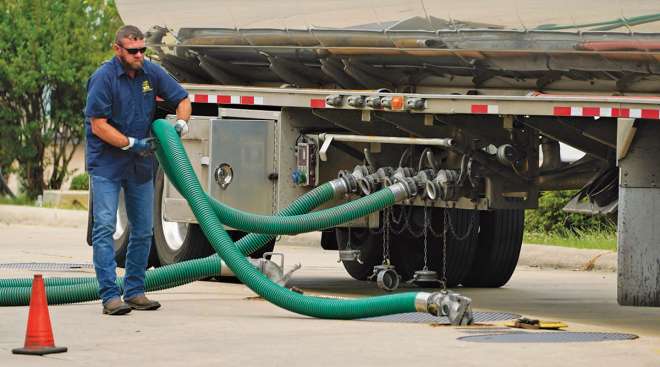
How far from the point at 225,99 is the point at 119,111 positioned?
3301 mm

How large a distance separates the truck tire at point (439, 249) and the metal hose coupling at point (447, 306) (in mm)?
3462

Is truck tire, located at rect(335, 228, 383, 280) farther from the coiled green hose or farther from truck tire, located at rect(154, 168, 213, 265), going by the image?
the coiled green hose

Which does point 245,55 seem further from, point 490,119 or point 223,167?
point 490,119

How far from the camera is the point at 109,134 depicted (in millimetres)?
11867

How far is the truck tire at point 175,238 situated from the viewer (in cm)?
1595

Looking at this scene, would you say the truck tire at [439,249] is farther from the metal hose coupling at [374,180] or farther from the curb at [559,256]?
the curb at [559,256]

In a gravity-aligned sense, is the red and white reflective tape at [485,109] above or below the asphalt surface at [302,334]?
above

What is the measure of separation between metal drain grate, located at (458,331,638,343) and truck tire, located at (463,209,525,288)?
14.8ft

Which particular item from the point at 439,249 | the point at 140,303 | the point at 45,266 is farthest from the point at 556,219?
the point at 140,303

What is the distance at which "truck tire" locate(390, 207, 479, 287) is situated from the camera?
50.4 ft

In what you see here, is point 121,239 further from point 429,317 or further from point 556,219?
point 556,219

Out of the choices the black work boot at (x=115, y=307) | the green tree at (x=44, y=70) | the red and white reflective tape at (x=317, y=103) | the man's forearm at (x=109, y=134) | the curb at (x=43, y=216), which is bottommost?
the black work boot at (x=115, y=307)

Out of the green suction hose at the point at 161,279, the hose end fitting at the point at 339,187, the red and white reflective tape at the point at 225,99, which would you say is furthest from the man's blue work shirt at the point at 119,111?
the red and white reflective tape at the point at 225,99

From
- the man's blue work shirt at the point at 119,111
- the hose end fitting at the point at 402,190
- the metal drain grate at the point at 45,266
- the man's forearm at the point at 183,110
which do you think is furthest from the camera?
the metal drain grate at the point at 45,266
